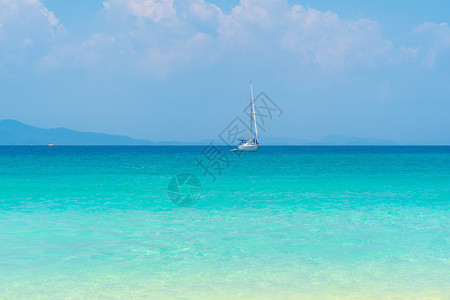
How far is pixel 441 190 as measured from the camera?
25.4 m

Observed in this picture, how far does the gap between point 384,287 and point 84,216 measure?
423 inches

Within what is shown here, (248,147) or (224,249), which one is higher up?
(248,147)

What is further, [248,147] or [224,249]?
[248,147]

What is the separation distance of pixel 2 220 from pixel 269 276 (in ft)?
33.1

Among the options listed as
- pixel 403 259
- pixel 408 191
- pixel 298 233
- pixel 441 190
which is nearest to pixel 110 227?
pixel 298 233

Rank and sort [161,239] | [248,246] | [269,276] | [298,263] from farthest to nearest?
[161,239]
[248,246]
[298,263]
[269,276]

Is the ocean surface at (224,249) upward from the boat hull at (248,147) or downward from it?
downward

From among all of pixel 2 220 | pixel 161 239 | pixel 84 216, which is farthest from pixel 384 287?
pixel 2 220

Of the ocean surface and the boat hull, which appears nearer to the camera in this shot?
the ocean surface

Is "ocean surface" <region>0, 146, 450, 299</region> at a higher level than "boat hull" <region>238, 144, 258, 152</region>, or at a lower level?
lower

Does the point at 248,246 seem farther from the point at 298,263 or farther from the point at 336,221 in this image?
the point at 336,221

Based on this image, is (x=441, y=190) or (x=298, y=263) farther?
(x=441, y=190)

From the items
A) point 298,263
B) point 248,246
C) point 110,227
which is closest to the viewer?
point 298,263

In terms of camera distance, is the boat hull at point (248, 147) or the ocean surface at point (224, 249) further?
the boat hull at point (248, 147)
